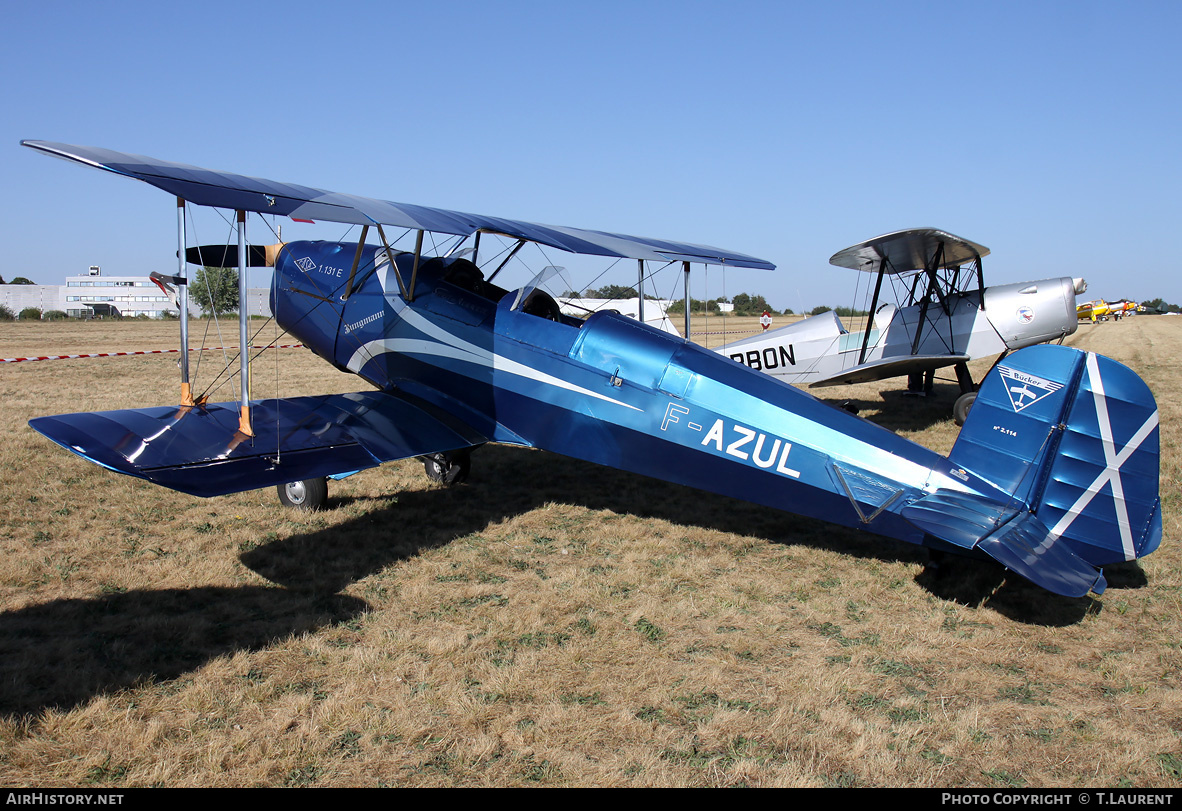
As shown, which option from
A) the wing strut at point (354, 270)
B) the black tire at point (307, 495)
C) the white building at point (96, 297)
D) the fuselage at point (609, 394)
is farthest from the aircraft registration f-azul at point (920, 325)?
the white building at point (96, 297)

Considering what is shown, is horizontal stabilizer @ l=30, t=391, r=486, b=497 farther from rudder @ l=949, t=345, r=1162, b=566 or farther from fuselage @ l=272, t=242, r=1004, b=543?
rudder @ l=949, t=345, r=1162, b=566

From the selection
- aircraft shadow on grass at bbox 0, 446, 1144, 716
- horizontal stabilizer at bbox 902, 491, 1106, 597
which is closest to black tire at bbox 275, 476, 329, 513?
aircraft shadow on grass at bbox 0, 446, 1144, 716

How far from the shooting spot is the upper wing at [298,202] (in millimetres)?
4059

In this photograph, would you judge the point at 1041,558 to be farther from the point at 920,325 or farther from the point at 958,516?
the point at 920,325

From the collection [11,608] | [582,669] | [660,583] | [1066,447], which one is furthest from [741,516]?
[11,608]

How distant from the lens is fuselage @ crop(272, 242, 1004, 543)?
4.73 meters

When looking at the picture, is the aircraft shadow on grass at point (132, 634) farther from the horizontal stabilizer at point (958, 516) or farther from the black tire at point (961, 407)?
the black tire at point (961, 407)

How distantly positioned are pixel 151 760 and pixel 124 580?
2.16 m

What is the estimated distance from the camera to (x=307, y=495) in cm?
600

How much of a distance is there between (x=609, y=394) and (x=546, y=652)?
2.21 metres

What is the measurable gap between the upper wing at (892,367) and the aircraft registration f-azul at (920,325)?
0.02 meters

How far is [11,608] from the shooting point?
4.16 m

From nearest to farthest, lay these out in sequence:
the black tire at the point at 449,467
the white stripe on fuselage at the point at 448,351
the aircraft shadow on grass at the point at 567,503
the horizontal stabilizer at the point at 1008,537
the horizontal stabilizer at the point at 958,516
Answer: the horizontal stabilizer at the point at 1008,537 < the horizontal stabilizer at the point at 958,516 < the aircraft shadow on grass at the point at 567,503 < the white stripe on fuselage at the point at 448,351 < the black tire at the point at 449,467
